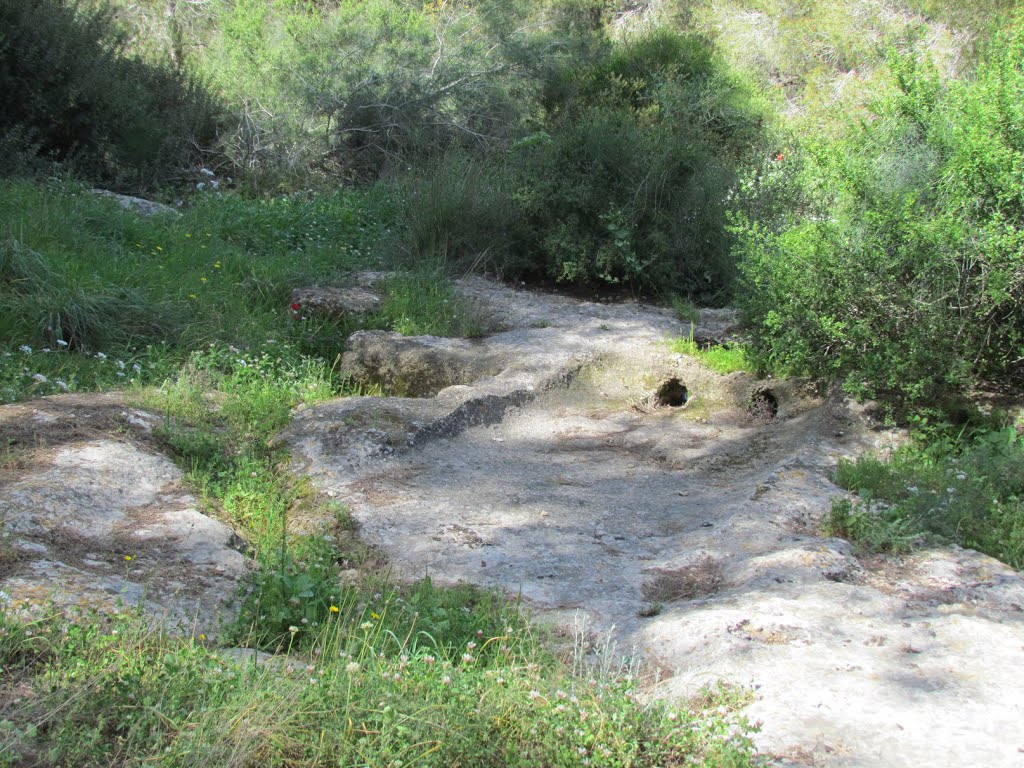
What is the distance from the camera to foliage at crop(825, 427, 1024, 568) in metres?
3.92

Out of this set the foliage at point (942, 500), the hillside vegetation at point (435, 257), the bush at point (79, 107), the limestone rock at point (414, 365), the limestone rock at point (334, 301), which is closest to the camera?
the hillside vegetation at point (435, 257)

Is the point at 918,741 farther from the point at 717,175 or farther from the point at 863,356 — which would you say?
the point at 717,175

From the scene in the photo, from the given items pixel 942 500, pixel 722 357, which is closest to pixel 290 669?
pixel 942 500

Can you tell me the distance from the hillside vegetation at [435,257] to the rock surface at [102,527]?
7.0 inches

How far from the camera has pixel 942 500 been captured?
4.16 metres

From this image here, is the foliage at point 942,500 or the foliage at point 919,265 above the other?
the foliage at point 919,265

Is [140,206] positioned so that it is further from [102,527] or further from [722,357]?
[102,527]

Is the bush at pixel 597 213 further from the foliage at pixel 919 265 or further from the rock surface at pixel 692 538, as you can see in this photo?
the foliage at pixel 919 265

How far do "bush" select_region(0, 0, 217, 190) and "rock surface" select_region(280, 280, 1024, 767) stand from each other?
228 inches

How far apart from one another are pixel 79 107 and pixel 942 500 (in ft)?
31.6

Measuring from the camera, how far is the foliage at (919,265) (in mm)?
5027

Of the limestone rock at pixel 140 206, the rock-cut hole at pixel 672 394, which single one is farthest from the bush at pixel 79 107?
the rock-cut hole at pixel 672 394

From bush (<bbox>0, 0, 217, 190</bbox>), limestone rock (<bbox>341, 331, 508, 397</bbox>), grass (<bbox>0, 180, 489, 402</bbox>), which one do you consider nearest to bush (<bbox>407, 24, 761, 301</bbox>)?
grass (<bbox>0, 180, 489, 402</bbox>)

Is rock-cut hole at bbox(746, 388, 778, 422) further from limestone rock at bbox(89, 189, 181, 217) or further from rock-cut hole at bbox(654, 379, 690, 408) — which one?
limestone rock at bbox(89, 189, 181, 217)
